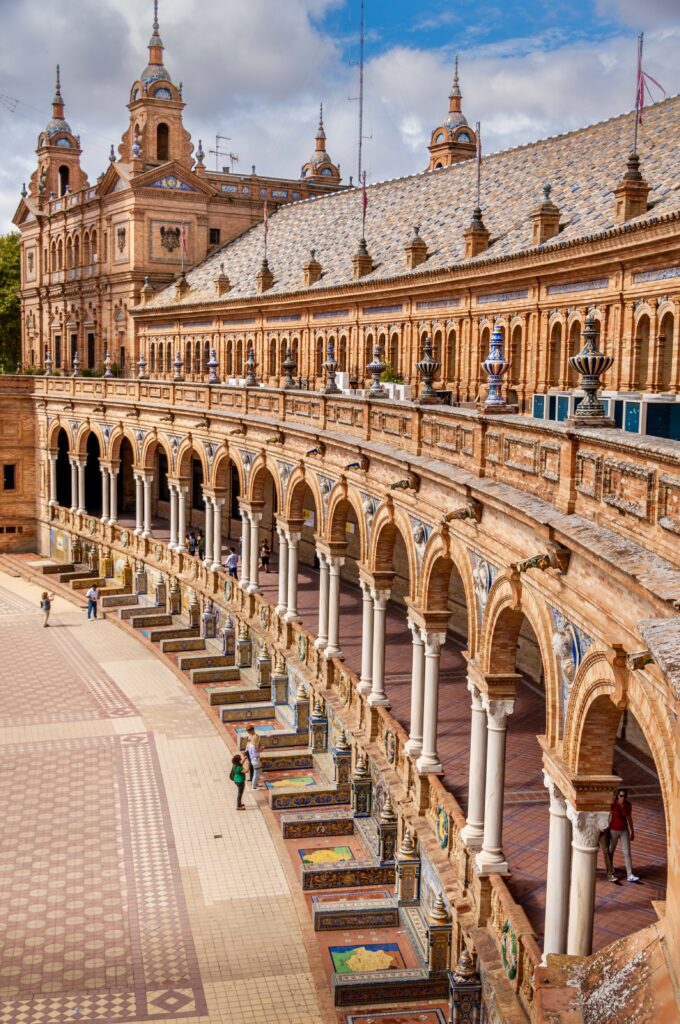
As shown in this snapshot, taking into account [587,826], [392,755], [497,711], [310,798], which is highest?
[497,711]

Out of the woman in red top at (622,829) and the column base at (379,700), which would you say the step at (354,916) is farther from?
the column base at (379,700)

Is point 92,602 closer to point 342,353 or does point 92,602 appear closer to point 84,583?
point 84,583

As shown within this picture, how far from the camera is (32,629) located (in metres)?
43.5

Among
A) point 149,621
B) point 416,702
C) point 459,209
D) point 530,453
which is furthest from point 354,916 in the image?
point 459,209

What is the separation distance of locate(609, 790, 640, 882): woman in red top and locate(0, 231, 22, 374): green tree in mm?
83382

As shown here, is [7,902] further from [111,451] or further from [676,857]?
[111,451]

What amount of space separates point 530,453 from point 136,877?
12.7m

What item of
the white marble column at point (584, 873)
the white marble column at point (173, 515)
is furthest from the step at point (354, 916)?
the white marble column at point (173, 515)

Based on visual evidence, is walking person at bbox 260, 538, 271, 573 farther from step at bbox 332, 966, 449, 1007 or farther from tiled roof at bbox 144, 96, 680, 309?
step at bbox 332, 966, 449, 1007

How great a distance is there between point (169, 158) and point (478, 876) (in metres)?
59.9

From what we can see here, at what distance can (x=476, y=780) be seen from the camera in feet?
56.3

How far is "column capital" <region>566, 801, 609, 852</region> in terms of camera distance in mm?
12523

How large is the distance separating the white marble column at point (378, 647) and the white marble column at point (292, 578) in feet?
25.5

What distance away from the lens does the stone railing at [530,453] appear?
1041 cm
